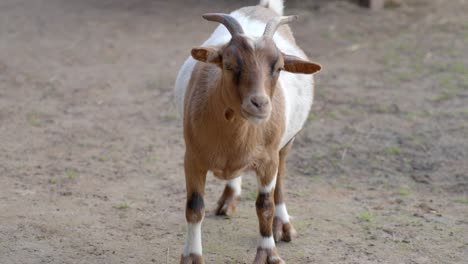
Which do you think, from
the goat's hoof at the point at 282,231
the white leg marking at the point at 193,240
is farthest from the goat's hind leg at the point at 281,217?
the white leg marking at the point at 193,240

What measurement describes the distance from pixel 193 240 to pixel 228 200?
3.15ft

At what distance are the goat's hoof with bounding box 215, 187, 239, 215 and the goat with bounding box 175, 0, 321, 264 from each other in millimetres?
473

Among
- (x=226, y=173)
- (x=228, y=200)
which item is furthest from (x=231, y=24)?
(x=228, y=200)

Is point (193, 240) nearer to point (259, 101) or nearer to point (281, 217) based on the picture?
point (281, 217)


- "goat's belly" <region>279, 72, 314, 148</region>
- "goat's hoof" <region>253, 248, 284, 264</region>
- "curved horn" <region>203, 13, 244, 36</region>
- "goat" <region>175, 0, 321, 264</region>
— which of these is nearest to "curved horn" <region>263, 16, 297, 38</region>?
"goat" <region>175, 0, 321, 264</region>

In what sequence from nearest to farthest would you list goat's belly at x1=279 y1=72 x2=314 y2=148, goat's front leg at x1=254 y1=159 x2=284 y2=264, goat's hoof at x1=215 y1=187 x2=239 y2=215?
1. goat's front leg at x1=254 y1=159 x2=284 y2=264
2. goat's belly at x1=279 y1=72 x2=314 y2=148
3. goat's hoof at x1=215 y1=187 x2=239 y2=215

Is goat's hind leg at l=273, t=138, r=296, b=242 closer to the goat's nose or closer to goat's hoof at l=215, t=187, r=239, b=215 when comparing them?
goat's hoof at l=215, t=187, r=239, b=215

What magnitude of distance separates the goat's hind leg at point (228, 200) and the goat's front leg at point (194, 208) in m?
0.93

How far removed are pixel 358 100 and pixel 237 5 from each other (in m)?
3.53

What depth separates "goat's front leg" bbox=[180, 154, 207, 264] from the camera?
15.6 ft

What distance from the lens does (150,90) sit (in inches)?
340

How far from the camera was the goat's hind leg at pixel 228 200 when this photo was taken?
5785 millimetres

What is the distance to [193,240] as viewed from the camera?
486cm

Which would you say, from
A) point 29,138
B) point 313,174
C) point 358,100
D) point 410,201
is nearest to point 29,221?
point 29,138
